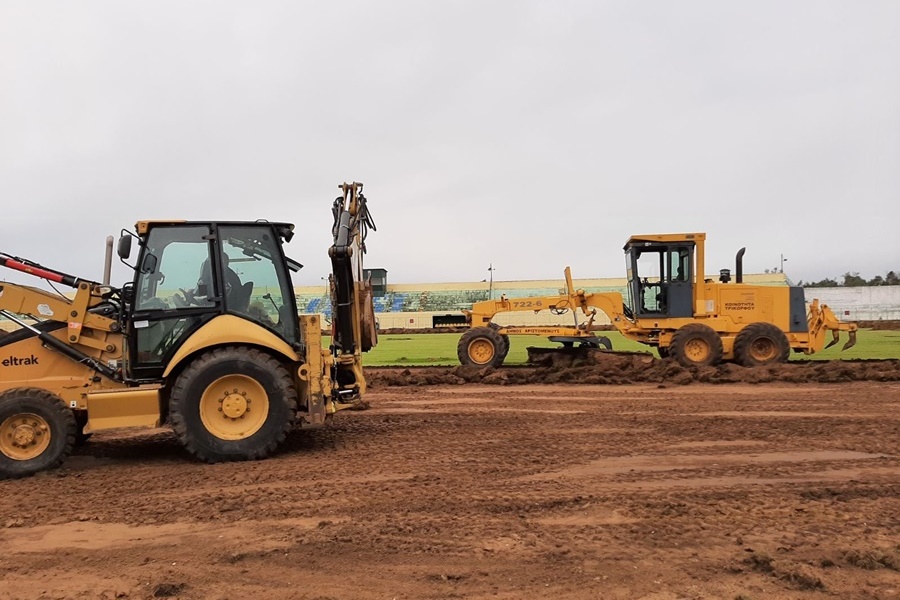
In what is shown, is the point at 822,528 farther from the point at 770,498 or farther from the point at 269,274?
the point at 269,274

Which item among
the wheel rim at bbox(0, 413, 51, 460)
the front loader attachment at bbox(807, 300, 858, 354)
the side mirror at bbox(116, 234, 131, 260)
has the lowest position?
→ the wheel rim at bbox(0, 413, 51, 460)

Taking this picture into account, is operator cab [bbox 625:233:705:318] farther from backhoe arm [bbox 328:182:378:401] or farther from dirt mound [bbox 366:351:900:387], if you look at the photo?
backhoe arm [bbox 328:182:378:401]

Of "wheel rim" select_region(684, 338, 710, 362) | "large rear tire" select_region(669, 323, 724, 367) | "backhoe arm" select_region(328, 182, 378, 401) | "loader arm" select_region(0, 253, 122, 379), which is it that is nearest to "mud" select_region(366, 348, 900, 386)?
"large rear tire" select_region(669, 323, 724, 367)

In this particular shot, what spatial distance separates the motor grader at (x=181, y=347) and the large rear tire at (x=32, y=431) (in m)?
0.02

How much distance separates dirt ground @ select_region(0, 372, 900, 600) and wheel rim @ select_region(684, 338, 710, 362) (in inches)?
262

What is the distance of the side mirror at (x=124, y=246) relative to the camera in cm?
635

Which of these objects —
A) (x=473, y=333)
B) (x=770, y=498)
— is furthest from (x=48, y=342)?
(x=473, y=333)

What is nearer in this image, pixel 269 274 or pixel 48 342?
pixel 48 342

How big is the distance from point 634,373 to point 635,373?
0.02 metres

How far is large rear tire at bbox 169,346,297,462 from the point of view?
21.9 feet

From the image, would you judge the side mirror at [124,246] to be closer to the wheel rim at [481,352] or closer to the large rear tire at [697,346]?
the wheel rim at [481,352]

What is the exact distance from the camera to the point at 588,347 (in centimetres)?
1602

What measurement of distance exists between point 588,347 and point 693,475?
10.1m

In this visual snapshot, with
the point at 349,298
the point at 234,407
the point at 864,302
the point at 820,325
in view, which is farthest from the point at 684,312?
the point at 864,302
